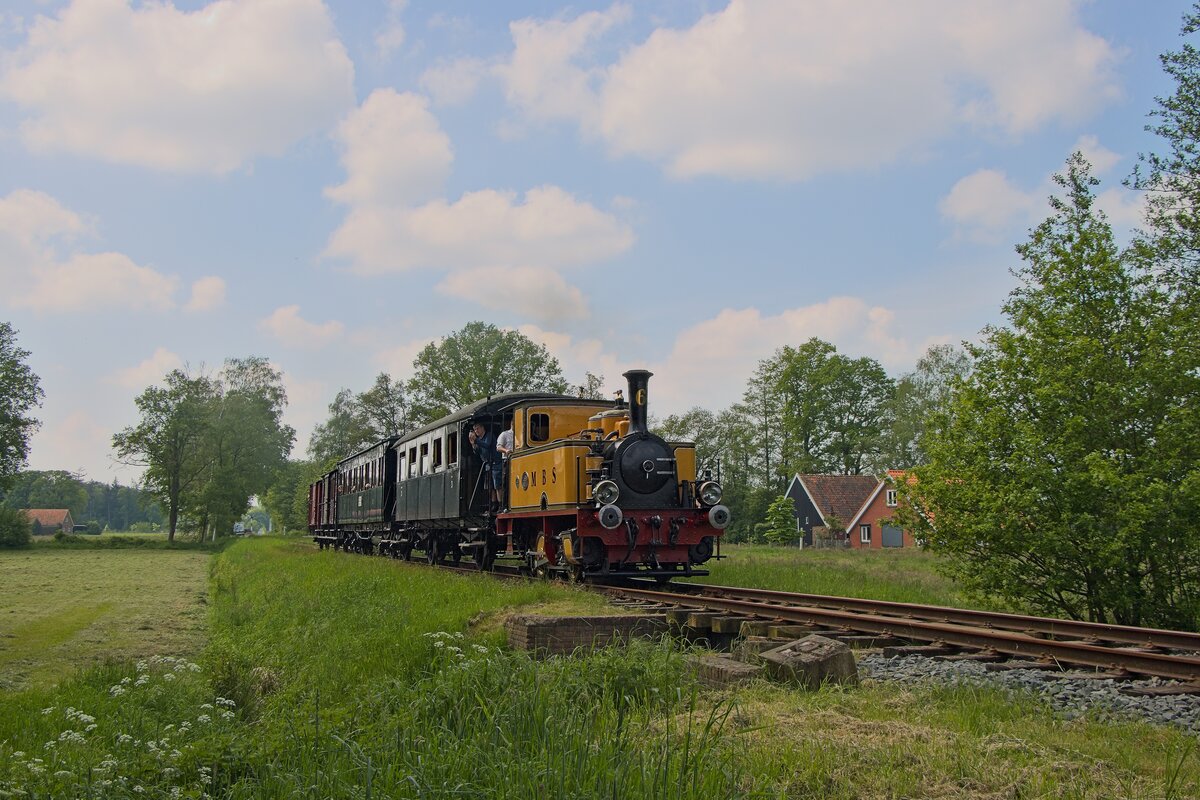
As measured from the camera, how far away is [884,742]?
188 inches

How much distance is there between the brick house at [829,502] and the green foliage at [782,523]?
1347 millimetres

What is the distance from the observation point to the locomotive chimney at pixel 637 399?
46.6 feet

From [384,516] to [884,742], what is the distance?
76.2 ft

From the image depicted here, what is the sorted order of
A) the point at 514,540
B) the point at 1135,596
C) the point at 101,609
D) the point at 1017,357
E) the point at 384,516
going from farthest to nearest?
the point at 384,516 < the point at 101,609 < the point at 514,540 < the point at 1017,357 < the point at 1135,596

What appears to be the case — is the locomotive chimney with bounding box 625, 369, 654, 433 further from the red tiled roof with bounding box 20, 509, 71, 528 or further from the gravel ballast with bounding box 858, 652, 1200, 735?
the red tiled roof with bounding box 20, 509, 71, 528

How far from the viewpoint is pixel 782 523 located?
53.8 metres

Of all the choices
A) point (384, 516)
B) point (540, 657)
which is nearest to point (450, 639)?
point (540, 657)

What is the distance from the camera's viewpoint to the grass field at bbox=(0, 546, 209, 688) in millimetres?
11352

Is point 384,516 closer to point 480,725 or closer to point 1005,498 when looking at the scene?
point 1005,498

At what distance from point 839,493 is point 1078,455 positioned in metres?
46.8

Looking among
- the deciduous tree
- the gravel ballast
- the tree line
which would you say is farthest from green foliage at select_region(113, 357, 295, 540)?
the gravel ballast

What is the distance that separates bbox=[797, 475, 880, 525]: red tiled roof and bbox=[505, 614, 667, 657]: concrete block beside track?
49.8 m

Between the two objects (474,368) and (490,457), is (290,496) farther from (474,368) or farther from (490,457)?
(490,457)

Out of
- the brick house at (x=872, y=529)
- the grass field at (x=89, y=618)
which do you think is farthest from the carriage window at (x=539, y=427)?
the brick house at (x=872, y=529)
